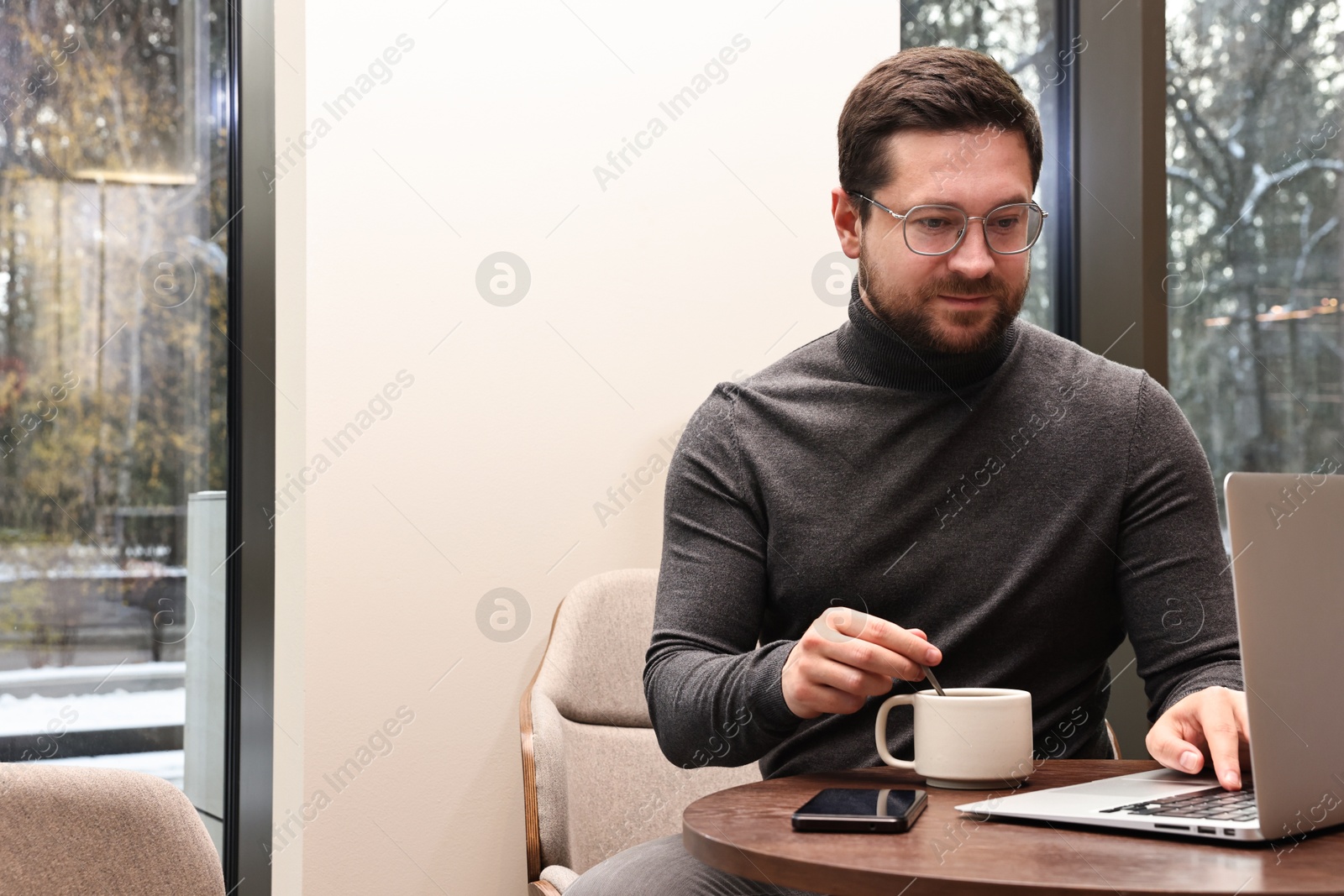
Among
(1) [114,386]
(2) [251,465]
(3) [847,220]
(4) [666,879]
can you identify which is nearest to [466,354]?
(2) [251,465]

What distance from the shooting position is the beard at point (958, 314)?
4.17 ft

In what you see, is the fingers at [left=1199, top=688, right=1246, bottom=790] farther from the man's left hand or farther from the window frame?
the window frame

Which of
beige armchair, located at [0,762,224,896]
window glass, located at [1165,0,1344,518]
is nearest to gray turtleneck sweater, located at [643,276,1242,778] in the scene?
beige armchair, located at [0,762,224,896]

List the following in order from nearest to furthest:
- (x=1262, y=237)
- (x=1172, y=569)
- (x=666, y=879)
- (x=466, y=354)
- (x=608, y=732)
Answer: (x=666, y=879), (x=1172, y=569), (x=608, y=732), (x=466, y=354), (x=1262, y=237)

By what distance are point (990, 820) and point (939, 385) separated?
603 millimetres

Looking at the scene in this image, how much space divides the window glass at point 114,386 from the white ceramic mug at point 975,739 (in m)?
1.62

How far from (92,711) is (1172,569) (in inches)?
72.2

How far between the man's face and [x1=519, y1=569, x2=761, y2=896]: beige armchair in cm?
76

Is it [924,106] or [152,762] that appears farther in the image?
[152,762]

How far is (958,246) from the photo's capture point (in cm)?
126

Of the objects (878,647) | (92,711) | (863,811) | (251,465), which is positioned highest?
(251,465)

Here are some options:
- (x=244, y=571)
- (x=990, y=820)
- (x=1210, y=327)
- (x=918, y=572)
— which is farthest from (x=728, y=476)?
(x=1210, y=327)

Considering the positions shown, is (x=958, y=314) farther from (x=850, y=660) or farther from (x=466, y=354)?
(x=466, y=354)

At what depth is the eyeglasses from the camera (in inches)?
49.3
